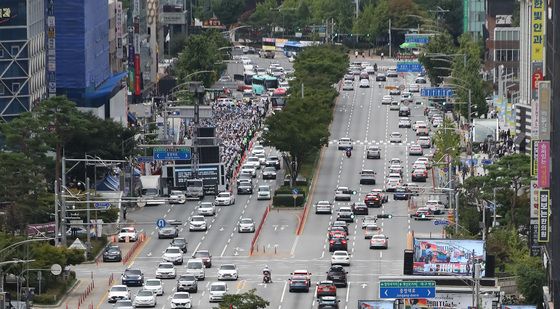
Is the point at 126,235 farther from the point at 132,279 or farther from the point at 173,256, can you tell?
the point at 132,279

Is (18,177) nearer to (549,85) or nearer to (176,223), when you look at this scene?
(176,223)

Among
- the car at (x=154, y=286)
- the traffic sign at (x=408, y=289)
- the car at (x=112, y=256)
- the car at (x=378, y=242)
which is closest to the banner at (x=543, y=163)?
the traffic sign at (x=408, y=289)

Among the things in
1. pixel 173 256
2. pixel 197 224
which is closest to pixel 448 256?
pixel 173 256

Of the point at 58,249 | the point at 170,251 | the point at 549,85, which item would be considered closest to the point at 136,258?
the point at 170,251

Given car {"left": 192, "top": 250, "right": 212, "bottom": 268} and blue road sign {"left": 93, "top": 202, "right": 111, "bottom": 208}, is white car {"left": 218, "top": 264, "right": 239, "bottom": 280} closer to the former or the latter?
car {"left": 192, "top": 250, "right": 212, "bottom": 268}

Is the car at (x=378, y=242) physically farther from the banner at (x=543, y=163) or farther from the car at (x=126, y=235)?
the banner at (x=543, y=163)

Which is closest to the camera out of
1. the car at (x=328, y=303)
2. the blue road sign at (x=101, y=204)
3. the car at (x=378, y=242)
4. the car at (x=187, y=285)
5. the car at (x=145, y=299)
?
the car at (x=328, y=303)

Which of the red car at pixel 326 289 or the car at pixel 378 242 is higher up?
the red car at pixel 326 289
